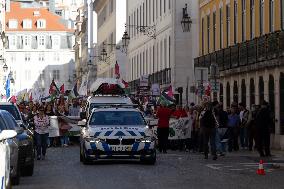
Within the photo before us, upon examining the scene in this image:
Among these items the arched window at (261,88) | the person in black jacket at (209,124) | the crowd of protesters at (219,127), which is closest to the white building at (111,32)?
the arched window at (261,88)

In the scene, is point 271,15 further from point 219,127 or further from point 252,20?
point 219,127

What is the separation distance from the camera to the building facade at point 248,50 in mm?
39031

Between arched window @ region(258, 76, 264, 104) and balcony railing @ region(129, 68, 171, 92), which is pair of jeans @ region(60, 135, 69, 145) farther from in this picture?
balcony railing @ region(129, 68, 171, 92)

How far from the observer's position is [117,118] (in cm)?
2864

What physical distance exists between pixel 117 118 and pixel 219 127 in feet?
23.6

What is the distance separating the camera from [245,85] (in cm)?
4509

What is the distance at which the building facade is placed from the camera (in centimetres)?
3903

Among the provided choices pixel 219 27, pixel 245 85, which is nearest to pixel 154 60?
pixel 219 27

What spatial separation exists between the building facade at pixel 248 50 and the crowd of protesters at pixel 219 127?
4.46 feet

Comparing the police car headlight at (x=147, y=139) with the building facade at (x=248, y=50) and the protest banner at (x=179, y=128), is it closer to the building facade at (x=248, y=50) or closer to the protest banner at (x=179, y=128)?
the protest banner at (x=179, y=128)

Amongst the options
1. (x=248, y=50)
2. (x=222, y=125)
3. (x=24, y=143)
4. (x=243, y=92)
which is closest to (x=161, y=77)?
(x=243, y=92)

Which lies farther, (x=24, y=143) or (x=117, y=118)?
(x=117, y=118)

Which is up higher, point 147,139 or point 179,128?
point 179,128

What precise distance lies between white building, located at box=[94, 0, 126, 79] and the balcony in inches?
1630
